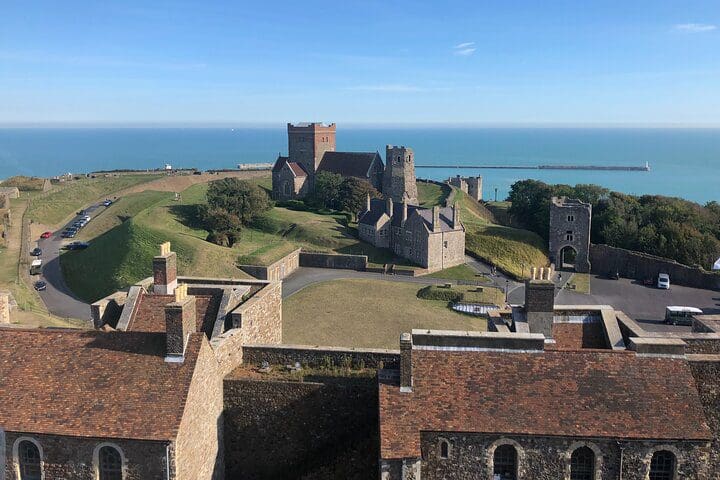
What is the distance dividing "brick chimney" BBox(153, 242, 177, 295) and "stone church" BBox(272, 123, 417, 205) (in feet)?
185

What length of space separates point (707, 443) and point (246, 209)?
54.4 meters

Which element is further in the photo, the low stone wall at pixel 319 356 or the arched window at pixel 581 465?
the low stone wall at pixel 319 356

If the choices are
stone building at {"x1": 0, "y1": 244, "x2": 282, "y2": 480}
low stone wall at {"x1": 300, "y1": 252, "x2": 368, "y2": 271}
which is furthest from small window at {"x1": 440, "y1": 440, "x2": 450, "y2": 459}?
low stone wall at {"x1": 300, "y1": 252, "x2": 368, "y2": 271}

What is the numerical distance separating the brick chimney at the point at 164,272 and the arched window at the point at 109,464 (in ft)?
21.8

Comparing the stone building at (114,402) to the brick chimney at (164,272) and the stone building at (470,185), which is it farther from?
the stone building at (470,185)

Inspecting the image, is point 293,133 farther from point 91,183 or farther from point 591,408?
point 591,408

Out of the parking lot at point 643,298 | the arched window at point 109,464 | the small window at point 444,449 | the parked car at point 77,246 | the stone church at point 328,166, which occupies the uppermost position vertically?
the stone church at point 328,166

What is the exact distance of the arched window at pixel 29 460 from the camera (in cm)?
1504

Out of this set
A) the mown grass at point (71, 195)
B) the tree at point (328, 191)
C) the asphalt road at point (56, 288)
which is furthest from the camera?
the tree at point (328, 191)

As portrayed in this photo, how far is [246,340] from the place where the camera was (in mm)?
19938

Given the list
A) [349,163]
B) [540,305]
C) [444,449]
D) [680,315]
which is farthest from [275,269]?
[444,449]

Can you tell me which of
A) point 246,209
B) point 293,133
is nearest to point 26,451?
point 246,209

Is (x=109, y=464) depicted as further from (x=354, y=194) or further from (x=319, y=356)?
(x=354, y=194)

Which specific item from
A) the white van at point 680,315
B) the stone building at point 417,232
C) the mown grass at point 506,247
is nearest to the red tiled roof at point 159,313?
the white van at point 680,315
